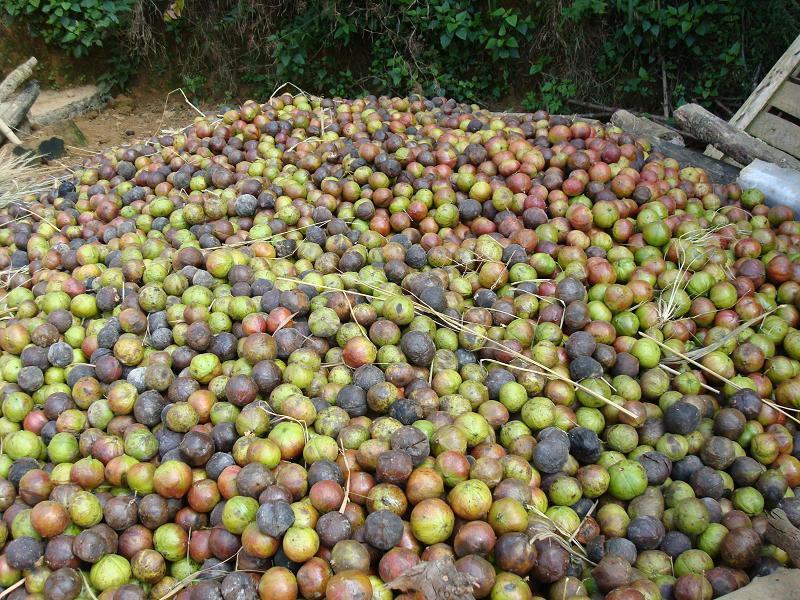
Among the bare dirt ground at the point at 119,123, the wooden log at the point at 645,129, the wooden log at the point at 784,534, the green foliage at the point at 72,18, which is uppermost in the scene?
the green foliage at the point at 72,18

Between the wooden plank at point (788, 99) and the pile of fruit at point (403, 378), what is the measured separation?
155 centimetres

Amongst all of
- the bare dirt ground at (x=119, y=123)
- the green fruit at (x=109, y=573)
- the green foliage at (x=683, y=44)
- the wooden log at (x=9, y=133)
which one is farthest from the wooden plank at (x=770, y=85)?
the wooden log at (x=9, y=133)

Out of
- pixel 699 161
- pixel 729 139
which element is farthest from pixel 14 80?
pixel 729 139

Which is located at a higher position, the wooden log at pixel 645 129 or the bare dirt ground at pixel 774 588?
the bare dirt ground at pixel 774 588

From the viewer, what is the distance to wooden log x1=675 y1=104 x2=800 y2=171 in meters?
5.04

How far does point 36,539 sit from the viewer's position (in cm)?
245

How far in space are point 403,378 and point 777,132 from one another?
482 cm

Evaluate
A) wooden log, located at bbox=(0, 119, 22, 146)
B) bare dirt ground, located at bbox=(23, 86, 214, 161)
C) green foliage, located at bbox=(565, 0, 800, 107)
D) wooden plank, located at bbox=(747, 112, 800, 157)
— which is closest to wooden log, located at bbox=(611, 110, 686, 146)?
wooden plank, located at bbox=(747, 112, 800, 157)

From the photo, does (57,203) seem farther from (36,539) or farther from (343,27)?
(343,27)

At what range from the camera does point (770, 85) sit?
555 centimetres

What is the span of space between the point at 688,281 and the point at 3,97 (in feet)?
29.8

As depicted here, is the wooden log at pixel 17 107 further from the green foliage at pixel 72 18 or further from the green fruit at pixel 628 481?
the green fruit at pixel 628 481

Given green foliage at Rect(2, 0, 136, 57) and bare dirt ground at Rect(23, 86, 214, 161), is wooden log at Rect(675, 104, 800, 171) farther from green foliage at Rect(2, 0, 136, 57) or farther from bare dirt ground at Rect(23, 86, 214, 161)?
green foliage at Rect(2, 0, 136, 57)

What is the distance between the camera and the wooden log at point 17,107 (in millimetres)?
7930
